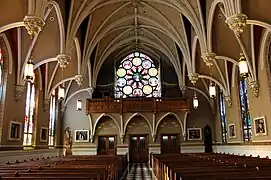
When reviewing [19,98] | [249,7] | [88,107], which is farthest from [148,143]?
[249,7]

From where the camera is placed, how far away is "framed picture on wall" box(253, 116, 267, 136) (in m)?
14.8

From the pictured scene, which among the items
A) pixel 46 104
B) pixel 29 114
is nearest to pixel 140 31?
pixel 46 104

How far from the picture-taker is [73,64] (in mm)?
21891

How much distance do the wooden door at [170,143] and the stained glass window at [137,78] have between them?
471 cm

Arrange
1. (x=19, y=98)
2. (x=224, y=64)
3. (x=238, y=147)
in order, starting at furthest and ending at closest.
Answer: (x=224, y=64)
(x=238, y=147)
(x=19, y=98)

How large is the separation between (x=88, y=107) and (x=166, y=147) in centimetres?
839

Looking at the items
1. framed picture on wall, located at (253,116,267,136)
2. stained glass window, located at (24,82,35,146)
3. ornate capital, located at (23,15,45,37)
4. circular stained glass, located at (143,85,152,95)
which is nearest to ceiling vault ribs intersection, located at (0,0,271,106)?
→ ornate capital, located at (23,15,45,37)

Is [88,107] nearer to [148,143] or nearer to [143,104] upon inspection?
[143,104]

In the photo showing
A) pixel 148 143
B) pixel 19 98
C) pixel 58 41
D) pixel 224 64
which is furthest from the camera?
pixel 148 143

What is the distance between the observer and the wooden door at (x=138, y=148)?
25828mm

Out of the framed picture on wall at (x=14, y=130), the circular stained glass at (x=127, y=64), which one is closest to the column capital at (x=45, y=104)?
the framed picture on wall at (x=14, y=130)

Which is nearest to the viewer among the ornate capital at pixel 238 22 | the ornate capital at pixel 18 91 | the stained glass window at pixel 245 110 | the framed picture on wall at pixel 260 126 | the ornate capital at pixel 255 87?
the ornate capital at pixel 238 22

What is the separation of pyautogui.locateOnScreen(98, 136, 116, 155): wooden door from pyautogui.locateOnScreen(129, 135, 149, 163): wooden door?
1.74 metres

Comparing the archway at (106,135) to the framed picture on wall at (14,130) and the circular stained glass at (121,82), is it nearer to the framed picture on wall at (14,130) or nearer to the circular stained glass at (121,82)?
the circular stained glass at (121,82)
